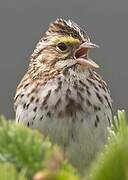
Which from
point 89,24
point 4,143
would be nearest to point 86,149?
point 4,143

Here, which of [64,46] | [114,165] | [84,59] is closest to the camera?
[114,165]

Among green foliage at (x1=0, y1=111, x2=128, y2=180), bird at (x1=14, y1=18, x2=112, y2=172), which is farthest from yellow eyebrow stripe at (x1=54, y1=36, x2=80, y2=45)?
green foliage at (x1=0, y1=111, x2=128, y2=180)

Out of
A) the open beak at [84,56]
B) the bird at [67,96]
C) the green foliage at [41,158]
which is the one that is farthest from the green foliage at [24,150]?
the open beak at [84,56]

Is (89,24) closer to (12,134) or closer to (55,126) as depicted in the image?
(55,126)

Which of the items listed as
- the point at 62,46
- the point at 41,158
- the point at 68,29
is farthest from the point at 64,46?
the point at 41,158

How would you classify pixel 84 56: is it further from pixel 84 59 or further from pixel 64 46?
pixel 64 46

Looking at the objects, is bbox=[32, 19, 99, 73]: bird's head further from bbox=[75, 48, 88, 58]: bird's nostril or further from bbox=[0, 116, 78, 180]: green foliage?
bbox=[0, 116, 78, 180]: green foliage

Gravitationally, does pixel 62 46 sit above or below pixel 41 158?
above
